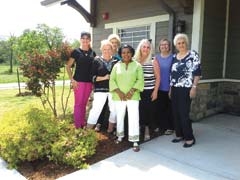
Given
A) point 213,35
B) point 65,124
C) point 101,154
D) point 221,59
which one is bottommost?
point 101,154

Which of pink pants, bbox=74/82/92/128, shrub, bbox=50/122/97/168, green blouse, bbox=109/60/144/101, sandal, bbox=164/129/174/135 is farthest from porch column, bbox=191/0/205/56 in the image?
shrub, bbox=50/122/97/168

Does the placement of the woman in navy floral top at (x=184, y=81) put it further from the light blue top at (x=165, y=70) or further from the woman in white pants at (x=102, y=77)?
the woman in white pants at (x=102, y=77)

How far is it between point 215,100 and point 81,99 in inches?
115

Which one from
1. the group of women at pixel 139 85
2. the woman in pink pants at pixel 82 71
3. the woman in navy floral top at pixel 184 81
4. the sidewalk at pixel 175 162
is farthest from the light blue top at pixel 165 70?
the woman in pink pants at pixel 82 71

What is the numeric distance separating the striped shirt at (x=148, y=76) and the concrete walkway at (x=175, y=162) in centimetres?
88

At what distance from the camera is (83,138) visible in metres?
4.50

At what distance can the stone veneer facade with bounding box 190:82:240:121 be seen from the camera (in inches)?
239

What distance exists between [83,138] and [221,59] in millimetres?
3499

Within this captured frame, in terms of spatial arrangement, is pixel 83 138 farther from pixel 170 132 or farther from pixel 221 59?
pixel 221 59

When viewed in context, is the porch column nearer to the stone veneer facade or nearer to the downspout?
the downspout

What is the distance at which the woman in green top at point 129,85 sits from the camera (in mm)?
4531

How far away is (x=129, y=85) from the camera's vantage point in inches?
179

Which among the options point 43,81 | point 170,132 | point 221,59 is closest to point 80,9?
point 43,81

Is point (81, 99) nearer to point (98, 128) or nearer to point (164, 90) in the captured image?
point (98, 128)
